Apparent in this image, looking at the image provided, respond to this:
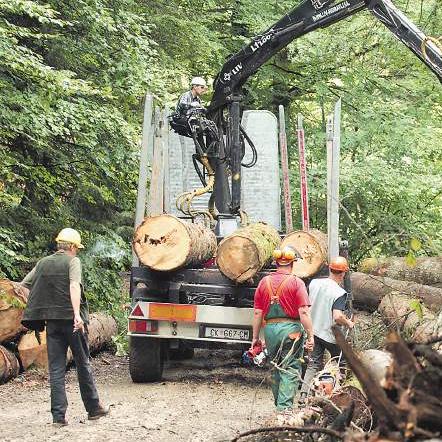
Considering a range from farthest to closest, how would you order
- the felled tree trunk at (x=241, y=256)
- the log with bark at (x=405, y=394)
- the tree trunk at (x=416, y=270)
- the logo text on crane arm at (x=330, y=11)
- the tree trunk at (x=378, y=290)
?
the tree trunk at (x=416, y=270)
the tree trunk at (x=378, y=290)
the logo text on crane arm at (x=330, y=11)
the felled tree trunk at (x=241, y=256)
the log with bark at (x=405, y=394)

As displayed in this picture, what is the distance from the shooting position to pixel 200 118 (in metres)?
10.8

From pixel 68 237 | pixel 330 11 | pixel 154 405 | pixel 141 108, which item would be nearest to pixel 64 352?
pixel 68 237

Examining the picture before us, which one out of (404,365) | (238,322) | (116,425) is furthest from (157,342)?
(404,365)

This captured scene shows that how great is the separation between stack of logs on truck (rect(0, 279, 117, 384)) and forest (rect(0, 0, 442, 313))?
17.8 inches

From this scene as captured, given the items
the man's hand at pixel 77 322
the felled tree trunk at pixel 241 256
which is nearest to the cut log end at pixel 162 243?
the felled tree trunk at pixel 241 256

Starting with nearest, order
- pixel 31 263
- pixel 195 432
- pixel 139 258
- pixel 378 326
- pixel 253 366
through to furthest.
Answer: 1. pixel 195 432
2. pixel 378 326
3. pixel 139 258
4. pixel 253 366
5. pixel 31 263

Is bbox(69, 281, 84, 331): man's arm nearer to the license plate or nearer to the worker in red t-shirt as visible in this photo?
the worker in red t-shirt

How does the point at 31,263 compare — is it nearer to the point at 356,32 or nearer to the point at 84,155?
the point at 84,155

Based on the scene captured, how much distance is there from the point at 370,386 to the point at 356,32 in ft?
46.8

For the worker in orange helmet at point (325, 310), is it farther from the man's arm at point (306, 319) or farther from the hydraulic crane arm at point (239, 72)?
the hydraulic crane arm at point (239, 72)

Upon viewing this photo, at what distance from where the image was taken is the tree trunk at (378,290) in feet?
42.6

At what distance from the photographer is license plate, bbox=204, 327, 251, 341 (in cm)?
919

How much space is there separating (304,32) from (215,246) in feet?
9.84

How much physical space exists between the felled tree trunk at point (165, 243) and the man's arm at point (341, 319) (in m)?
1.86
